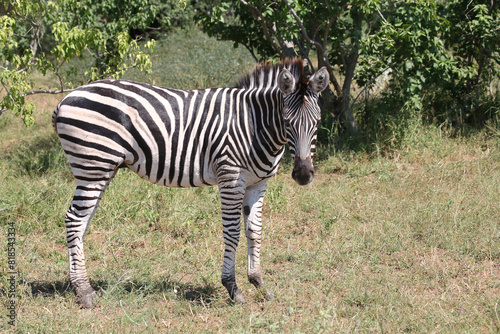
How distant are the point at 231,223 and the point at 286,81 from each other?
4.89ft

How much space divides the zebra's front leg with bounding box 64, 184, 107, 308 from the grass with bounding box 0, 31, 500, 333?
151 millimetres

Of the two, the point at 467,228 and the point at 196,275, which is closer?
the point at 196,275

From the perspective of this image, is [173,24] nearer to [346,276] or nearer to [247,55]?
[247,55]

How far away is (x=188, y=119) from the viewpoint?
4.87 metres

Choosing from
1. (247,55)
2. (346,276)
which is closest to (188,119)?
(346,276)

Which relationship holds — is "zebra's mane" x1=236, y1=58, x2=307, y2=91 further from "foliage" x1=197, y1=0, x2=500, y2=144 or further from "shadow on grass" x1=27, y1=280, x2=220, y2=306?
"foliage" x1=197, y1=0, x2=500, y2=144

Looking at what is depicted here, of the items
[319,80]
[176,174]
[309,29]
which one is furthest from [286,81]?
[309,29]

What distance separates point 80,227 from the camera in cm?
476

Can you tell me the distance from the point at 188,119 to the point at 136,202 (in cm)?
254

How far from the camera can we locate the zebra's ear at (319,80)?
4.45 meters

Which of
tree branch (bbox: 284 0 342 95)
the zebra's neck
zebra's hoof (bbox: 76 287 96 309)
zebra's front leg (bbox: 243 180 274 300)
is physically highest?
tree branch (bbox: 284 0 342 95)

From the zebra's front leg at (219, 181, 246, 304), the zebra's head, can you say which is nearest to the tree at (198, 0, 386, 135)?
the zebra's head

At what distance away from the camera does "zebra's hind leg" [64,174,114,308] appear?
15.5 feet

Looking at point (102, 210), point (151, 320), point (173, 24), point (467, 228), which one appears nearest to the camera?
point (151, 320)
